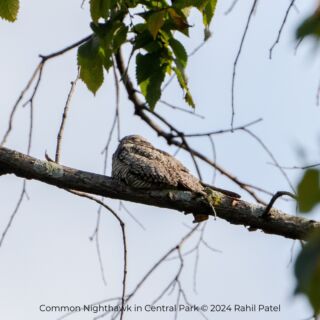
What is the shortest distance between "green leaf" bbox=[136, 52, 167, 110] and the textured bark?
87 centimetres

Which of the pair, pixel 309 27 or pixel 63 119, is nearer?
pixel 309 27

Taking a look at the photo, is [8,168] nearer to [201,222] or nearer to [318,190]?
[201,222]

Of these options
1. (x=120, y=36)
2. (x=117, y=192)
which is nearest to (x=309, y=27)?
(x=120, y=36)

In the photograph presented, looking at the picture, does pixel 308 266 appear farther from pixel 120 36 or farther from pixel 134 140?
pixel 134 140

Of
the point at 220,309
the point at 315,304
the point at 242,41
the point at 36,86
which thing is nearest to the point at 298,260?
the point at 315,304

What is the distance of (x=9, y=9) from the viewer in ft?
10.7

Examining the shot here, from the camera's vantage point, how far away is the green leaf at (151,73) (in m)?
3.31

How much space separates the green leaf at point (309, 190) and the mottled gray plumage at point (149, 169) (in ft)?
9.81

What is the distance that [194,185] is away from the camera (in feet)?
14.4

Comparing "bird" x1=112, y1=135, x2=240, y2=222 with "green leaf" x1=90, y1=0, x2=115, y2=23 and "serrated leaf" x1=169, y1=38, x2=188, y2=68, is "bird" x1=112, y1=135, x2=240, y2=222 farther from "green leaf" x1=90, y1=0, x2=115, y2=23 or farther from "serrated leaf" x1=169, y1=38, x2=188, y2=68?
"green leaf" x1=90, y1=0, x2=115, y2=23

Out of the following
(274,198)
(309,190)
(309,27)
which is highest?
(274,198)

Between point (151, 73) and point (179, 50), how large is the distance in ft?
0.61

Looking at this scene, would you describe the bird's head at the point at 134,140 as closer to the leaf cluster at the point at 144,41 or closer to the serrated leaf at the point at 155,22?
the leaf cluster at the point at 144,41

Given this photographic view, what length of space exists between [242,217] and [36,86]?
1.46 meters
